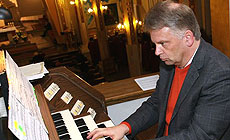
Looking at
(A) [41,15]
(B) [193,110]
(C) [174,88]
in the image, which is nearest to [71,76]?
(C) [174,88]

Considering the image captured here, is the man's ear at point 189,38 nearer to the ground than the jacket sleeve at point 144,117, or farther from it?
farther from it

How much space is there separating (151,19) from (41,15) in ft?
53.0

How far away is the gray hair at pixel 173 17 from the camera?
1421 mm

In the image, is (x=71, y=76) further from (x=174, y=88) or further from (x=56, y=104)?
(x=174, y=88)

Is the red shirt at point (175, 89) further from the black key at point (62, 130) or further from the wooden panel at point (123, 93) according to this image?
the wooden panel at point (123, 93)

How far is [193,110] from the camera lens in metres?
1.57

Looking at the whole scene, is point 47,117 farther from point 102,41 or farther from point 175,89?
point 102,41

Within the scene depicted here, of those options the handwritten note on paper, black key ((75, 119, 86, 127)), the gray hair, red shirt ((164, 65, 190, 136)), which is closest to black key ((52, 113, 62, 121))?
black key ((75, 119, 86, 127))

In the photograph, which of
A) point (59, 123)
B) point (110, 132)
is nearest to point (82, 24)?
point (59, 123)

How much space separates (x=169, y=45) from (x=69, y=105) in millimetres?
1012

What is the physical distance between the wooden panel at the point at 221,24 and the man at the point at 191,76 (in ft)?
7.06

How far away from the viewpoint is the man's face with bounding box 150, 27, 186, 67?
145 centimetres

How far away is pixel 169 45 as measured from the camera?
58.6 inches

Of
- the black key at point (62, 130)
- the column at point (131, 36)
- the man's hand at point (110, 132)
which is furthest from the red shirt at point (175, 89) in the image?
the column at point (131, 36)
